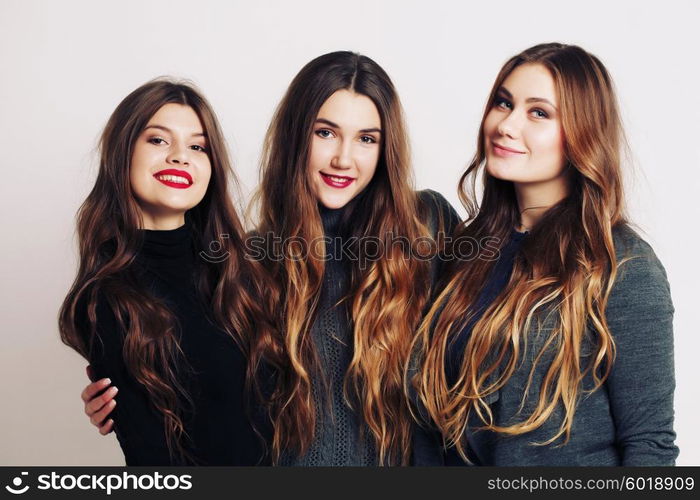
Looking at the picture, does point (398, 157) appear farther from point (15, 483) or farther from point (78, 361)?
point (78, 361)

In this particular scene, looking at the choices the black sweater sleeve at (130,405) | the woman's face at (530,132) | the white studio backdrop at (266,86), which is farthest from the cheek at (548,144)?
the black sweater sleeve at (130,405)

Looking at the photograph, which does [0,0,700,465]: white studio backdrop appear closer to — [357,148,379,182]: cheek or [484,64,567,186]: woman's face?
[357,148,379,182]: cheek

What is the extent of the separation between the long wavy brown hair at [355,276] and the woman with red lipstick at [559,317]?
0.16 m

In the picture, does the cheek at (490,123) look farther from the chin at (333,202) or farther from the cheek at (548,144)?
the chin at (333,202)

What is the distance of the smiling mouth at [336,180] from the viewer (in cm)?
267

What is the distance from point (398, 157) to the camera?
8.99ft

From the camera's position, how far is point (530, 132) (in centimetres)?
240

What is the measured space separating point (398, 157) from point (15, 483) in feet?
5.53

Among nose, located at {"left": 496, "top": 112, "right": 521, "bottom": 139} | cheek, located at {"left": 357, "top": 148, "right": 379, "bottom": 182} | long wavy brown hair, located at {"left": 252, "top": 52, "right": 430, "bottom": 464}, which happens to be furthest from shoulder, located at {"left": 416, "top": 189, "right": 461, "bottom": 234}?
nose, located at {"left": 496, "top": 112, "right": 521, "bottom": 139}

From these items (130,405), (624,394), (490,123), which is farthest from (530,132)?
(130,405)

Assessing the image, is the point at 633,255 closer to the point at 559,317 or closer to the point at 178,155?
the point at 559,317

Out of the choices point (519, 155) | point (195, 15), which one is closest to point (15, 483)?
point (519, 155)

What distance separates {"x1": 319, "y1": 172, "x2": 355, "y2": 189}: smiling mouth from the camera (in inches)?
105

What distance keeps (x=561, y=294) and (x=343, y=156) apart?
32.7 inches
